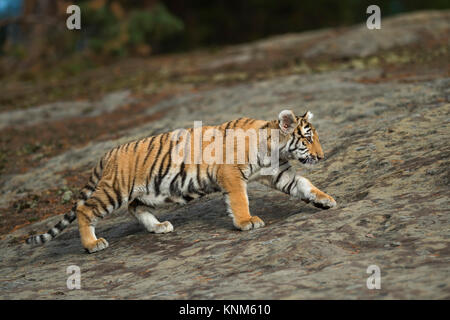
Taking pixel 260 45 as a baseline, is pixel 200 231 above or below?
below

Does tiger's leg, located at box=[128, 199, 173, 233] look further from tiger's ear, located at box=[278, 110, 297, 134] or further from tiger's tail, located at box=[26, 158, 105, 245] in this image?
tiger's ear, located at box=[278, 110, 297, 134]

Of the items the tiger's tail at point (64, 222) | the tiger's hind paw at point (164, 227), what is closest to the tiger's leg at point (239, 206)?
the tiger's hind paw at point (164, 227)

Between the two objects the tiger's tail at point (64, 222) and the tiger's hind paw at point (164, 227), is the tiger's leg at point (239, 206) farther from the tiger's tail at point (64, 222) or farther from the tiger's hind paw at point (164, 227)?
the tiger's tail at point (64, 222)

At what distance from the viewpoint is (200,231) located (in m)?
6.19

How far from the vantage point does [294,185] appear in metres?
6.14

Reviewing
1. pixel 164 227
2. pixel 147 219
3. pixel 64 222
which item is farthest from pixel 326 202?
pixel 64 222

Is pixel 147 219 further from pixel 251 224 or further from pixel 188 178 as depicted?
pixel 251 224

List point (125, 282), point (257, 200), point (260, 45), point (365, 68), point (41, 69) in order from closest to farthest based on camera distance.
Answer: point (125, 282), point (257, 200), point (365, 68), point (260, 45), point (41, 69)

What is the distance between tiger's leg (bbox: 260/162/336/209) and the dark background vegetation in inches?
720

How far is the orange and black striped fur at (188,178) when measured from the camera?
5961 millimetres

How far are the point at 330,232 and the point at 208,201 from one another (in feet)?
7.76
